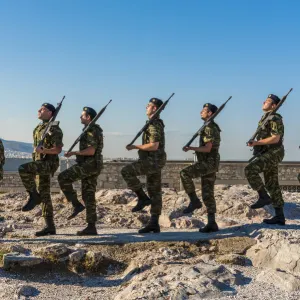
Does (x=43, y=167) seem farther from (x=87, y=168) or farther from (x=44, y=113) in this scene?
(x=44, y=113)

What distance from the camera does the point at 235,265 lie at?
236 inches

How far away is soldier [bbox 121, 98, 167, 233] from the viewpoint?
689cm

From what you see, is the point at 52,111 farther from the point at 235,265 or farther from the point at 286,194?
the point at 286,194

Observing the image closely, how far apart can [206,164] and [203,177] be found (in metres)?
0.26

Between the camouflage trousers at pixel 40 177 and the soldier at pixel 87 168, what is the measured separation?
21 cm

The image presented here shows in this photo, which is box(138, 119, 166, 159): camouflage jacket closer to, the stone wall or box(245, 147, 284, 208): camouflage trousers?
box(245, 147, 284, 208): camouflage trousers

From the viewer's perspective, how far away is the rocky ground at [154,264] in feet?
16.7

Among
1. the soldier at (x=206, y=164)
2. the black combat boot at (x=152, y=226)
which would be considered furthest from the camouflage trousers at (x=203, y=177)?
the black combat boot at (x=152, y=226)

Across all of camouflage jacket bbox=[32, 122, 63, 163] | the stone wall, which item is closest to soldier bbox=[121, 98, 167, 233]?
camouflage jacket bbox=[32, 122, 63, 163]

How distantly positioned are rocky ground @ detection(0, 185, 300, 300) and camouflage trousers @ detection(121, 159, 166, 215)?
545 mm

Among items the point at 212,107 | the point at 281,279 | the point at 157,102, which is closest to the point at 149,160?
the point at 157,102

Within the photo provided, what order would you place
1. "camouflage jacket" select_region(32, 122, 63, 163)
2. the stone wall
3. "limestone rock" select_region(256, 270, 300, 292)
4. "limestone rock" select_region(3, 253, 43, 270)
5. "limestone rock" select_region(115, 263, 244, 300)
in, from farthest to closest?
the stone wall < "camouflage jacket" select_region(32, 122, 63, 163) < "limestone rock" select_region(3, 253, 43, 270) < "limestone rock" select_region(256, 270, 300, 292) < "limestone rock" select_region(115, 263, 244, 300)

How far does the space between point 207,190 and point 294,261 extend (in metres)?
1.77

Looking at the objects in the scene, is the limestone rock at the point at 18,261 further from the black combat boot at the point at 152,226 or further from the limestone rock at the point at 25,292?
the black combat boot at the point at 152,226
